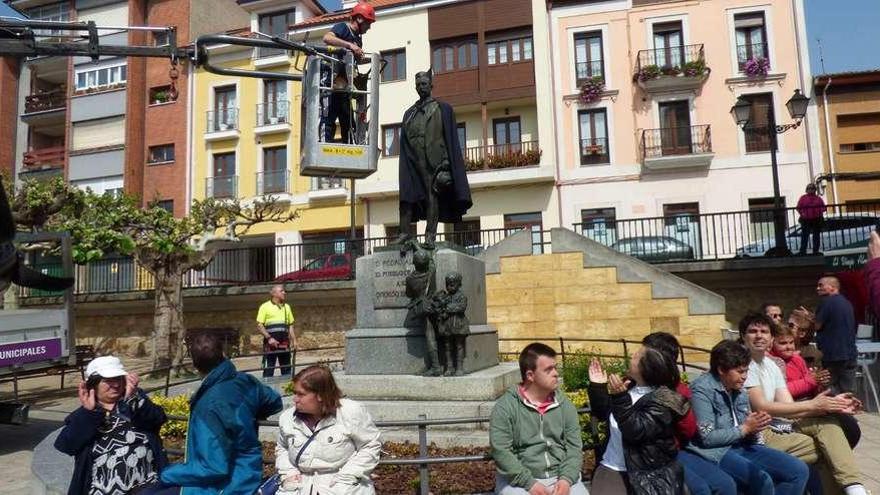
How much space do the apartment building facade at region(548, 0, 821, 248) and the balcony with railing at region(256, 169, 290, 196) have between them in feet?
39.8

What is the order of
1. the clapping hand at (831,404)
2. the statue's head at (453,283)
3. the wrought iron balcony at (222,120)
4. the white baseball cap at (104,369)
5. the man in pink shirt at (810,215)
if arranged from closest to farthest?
the white baseball cap at (104,369) → the clapping hand at (831,404) → the statue's head at (453,283) → the man in pink shirt at (810,215) → the wrought iron balcony at (222,120)

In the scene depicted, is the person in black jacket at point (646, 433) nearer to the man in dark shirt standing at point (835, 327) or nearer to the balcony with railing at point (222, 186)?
the man in dark shirt standing at point (835, 327)

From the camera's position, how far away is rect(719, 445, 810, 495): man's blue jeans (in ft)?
13.4

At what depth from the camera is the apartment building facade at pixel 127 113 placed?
29.4 m

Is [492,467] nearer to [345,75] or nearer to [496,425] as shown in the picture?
[496,425]

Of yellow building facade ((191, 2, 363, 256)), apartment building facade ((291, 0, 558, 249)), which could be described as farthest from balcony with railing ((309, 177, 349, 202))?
apartment building facade ((291, 0, 558, 249))

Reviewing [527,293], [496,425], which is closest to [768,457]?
[496,425]

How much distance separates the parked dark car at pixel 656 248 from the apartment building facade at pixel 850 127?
10.2 m

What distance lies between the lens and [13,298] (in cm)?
1766

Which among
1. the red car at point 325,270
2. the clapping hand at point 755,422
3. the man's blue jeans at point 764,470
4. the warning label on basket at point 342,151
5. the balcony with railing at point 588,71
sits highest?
the balcony with railing at point 588,71

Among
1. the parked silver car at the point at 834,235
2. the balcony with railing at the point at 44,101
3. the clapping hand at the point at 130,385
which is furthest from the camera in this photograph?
the balcony with railing at the point at 44,101

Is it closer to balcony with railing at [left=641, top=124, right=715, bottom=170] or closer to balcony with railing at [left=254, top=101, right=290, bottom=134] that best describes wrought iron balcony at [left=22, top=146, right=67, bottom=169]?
balcony with railing at [left=254, top=101, right=290, bottom=134]

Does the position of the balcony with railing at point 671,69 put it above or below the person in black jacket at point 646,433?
above

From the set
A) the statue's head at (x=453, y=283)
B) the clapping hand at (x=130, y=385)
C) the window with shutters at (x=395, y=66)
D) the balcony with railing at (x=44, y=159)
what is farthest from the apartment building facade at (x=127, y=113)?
the clapping hand at (x=130, y=385)
